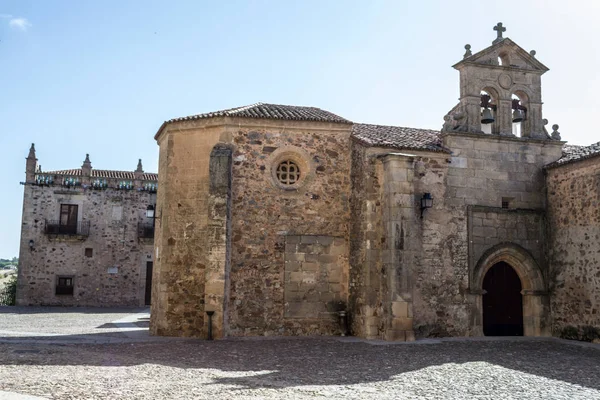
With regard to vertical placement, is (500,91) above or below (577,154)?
above

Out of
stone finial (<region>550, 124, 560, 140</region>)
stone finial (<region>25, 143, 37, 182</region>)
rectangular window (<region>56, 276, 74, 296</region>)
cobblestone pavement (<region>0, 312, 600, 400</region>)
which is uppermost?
stone finial (<region>25, 143, 37, 182</region>)

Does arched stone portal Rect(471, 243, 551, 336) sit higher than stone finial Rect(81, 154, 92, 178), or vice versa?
stone finial Rect(81, 154, 92, 178)

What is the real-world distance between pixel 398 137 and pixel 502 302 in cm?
474

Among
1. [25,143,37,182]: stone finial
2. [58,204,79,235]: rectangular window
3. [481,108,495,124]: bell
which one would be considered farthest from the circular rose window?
[25,143,37,182]: stone finial

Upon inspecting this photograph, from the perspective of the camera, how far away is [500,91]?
1452 cm

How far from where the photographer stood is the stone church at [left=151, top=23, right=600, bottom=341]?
12.8 m

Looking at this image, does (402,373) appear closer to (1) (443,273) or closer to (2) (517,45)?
(1) (443,273)

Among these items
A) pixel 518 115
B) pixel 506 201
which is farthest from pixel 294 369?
pixel 518 115

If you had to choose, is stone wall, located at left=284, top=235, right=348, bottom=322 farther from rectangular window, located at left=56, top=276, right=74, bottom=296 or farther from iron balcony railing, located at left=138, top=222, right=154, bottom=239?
rectangular window, located at left=56, top=276, right=74, bottom=296

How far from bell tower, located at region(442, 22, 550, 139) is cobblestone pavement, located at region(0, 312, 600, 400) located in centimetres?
541

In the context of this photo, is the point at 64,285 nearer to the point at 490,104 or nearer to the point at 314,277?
the point at 314,277

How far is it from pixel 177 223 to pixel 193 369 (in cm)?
541

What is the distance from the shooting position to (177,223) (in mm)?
13289

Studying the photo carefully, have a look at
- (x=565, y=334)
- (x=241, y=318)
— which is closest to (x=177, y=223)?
(x=241, y=318)
